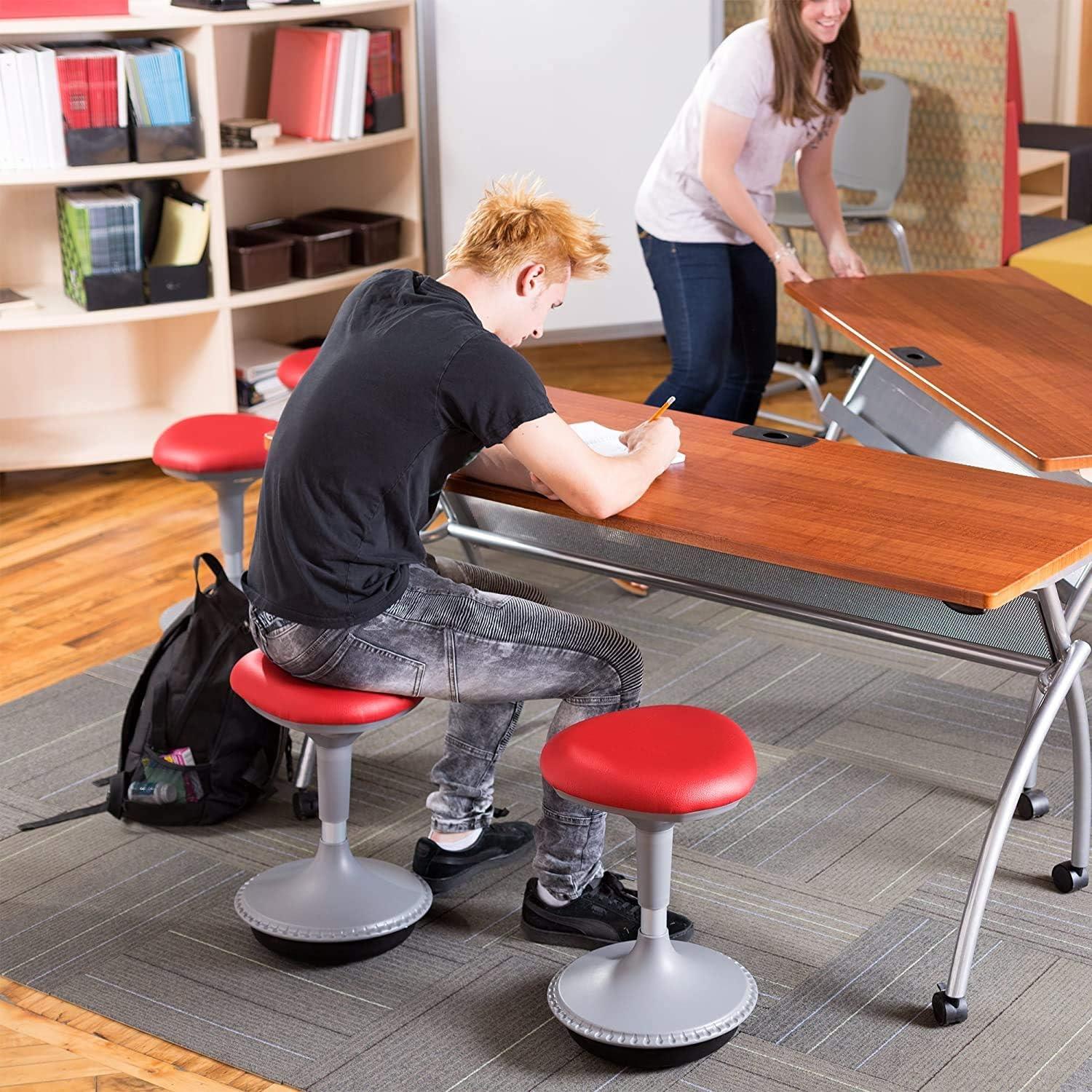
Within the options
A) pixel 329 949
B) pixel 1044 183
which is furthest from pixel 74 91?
pixel 1044 183

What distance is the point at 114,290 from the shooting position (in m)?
4.45

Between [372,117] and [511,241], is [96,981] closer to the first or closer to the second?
[511,241]

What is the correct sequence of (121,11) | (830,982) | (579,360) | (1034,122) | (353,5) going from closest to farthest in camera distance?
1. (830,982)
2. (121,11)
3. (353,5)
4. (579,360)
5. (1034,122)

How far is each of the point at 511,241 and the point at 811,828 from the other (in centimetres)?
120

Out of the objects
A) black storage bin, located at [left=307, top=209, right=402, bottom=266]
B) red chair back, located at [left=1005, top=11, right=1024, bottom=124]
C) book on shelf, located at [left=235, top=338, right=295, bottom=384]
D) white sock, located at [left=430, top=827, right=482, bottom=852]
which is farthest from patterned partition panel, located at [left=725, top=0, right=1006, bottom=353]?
white sock, located at [left=430, top=827, right=482, bottom=852]

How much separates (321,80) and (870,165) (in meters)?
1.72

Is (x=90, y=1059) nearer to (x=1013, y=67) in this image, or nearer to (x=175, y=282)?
(x=175, y=282)

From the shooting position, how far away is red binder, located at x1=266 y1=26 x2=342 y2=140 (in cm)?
468

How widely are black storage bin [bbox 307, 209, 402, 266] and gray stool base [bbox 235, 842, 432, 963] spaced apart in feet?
9.10

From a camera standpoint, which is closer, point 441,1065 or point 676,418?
point 441,1065

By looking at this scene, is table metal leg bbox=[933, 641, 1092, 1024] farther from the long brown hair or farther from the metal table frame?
the long brown hair

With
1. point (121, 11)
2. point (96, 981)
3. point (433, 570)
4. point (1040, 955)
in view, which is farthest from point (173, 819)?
point (121, 11)

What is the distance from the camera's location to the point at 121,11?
4.33 metres

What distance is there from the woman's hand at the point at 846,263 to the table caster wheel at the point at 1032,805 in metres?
1.29
